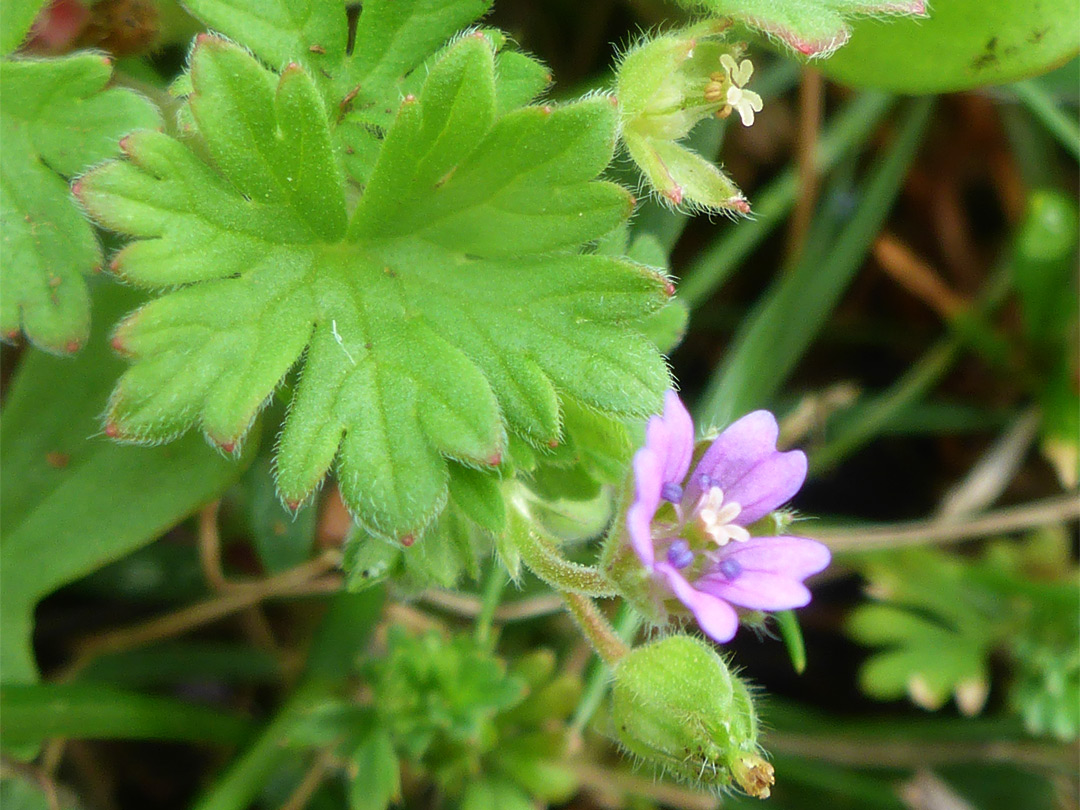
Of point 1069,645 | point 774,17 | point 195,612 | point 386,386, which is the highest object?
point 774,17

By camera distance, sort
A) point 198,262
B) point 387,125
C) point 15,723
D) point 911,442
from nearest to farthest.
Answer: point 198,262, point 387,125, point 15,723, point 911,442

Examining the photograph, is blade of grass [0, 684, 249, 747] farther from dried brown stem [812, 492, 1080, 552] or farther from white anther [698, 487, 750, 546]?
dried brown stem [812, 492, 1080, 552]

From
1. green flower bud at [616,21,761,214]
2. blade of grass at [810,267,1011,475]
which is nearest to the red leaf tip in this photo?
green flower bud at [616,21,761,214]

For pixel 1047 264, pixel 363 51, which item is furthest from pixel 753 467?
pixel 1047 264

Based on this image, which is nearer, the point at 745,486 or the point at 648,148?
Answer: the point at 745,486

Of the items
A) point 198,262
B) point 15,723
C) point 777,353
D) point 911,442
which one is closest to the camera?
point 198,262

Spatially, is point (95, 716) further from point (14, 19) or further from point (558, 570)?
point (14, 19)

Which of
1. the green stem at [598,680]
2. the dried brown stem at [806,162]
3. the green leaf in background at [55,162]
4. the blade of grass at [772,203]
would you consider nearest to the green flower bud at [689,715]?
the green stem at [598,680]

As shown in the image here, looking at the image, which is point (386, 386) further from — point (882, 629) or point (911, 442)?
point (911, 442)

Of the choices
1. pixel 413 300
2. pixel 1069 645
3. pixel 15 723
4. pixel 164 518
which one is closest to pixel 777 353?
pixel 1069 645
